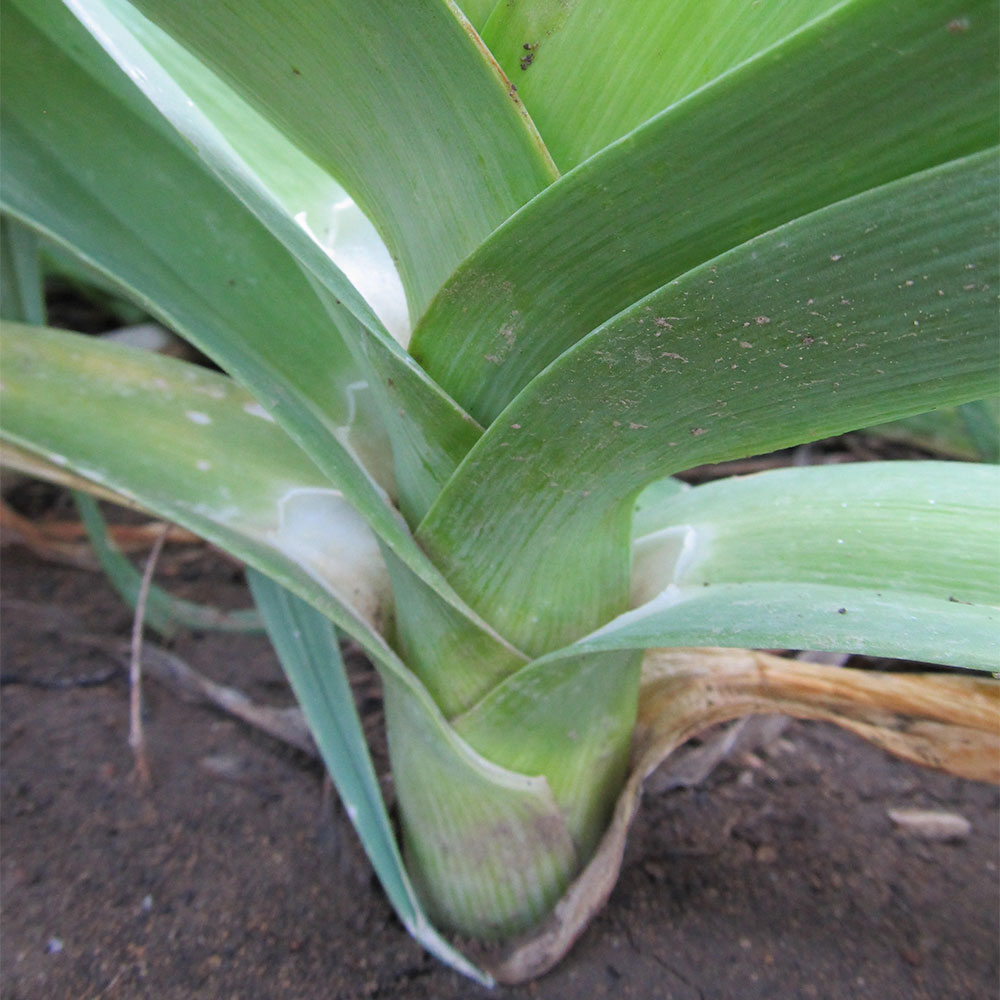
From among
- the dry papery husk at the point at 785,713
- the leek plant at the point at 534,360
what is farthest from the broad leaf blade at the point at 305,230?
the dry papery husk at the point at 785,713

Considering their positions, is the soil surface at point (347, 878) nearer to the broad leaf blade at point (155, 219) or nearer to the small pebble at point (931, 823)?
the small pebble at point (931, 823)

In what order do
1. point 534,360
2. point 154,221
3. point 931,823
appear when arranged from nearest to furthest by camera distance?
point 534,360 < point 154,221 < point 931,823

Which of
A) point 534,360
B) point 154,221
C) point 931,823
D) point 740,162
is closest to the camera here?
point 740,162

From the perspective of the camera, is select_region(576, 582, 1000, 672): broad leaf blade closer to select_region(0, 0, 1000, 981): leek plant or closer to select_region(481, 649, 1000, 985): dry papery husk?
select_region(0, 0, 1000, 981): leek plant

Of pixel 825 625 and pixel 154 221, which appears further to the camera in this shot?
pixel 154 221

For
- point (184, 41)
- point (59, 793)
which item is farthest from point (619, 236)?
point (59, 793)

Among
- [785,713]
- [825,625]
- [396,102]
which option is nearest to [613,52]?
[396,102]

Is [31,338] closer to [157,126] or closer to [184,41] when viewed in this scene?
[157,126]

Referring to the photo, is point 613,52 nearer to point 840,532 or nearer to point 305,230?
point 305,230
